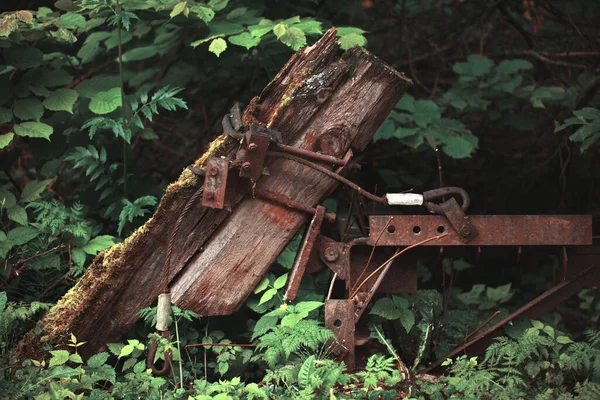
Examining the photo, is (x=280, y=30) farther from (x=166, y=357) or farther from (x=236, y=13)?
(x=166, y=357)

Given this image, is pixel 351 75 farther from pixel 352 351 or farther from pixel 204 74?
pixel 204 74

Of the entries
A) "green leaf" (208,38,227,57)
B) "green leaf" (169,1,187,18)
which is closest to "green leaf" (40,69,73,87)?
"green leaf" (169,1,187,18)

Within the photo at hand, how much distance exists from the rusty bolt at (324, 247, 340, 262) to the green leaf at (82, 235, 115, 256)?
53.5 inches

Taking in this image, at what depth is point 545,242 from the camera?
134 inches

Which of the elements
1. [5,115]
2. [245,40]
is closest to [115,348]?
[5,115]

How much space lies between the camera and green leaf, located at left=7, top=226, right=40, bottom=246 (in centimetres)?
392

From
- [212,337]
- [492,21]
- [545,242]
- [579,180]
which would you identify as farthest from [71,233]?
[492,21]

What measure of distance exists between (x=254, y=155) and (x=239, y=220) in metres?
0.39

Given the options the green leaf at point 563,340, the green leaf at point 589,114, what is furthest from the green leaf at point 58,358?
the green leaf at point 589,114

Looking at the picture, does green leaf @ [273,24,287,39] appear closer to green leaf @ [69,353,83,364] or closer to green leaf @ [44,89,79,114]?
green leaf @ [44,89,79,114]

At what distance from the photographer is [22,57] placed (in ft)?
14.2

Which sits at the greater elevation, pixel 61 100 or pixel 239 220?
pixel 61 100

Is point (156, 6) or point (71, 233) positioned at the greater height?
point (156, 6)

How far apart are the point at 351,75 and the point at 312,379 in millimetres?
1514
